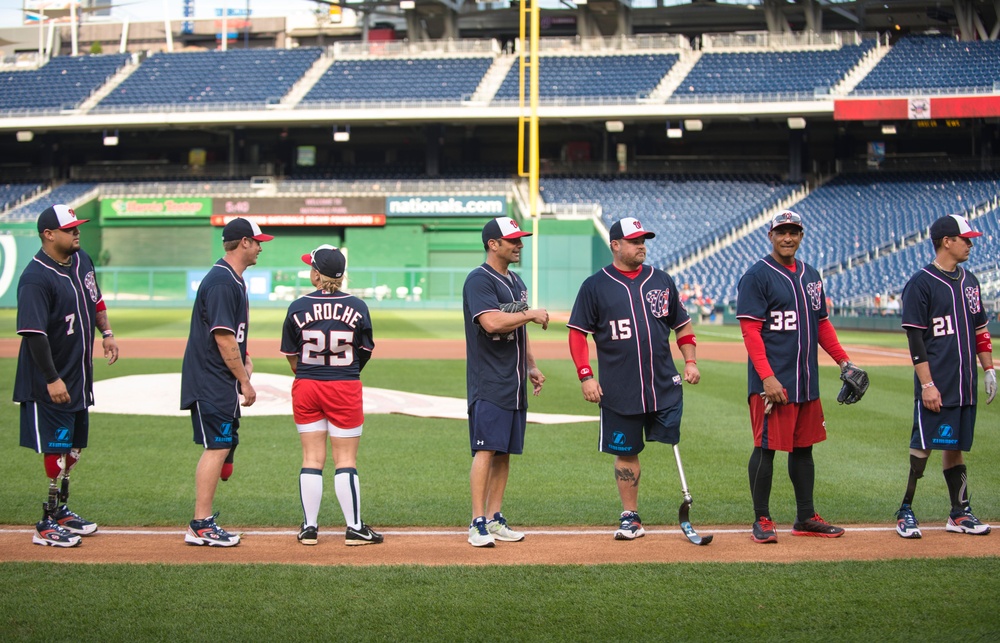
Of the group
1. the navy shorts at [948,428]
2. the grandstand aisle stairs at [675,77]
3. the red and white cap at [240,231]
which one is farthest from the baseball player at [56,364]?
the grandstand aisle stairs at [675,77]

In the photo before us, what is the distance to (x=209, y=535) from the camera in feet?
→ 20.4

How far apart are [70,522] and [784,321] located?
464 cm

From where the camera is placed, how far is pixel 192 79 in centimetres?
5038

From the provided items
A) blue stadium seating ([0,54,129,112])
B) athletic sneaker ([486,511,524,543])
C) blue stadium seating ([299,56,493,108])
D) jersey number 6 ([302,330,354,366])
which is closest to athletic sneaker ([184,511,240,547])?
jersey number 6 ([302,330,354,366])

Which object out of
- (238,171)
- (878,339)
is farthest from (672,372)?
(238,171)

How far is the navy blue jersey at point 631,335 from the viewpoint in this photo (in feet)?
21.1

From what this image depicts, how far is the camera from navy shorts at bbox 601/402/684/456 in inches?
254

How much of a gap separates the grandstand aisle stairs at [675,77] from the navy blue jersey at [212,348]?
39.3m

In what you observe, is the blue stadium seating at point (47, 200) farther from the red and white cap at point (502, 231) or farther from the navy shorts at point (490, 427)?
the navy shorts at point (490, 427)

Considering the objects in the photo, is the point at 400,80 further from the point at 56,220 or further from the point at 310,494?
the point at 310,494

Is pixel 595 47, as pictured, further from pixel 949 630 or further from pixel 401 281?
pixel 949 630

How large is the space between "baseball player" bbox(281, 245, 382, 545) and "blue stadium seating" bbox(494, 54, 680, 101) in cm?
3917

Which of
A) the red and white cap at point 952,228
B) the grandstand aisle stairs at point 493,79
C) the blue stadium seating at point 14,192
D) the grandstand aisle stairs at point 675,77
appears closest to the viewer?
the red and white cap at point 952,228

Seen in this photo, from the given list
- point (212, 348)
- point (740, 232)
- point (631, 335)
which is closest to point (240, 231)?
point (212, 348)
